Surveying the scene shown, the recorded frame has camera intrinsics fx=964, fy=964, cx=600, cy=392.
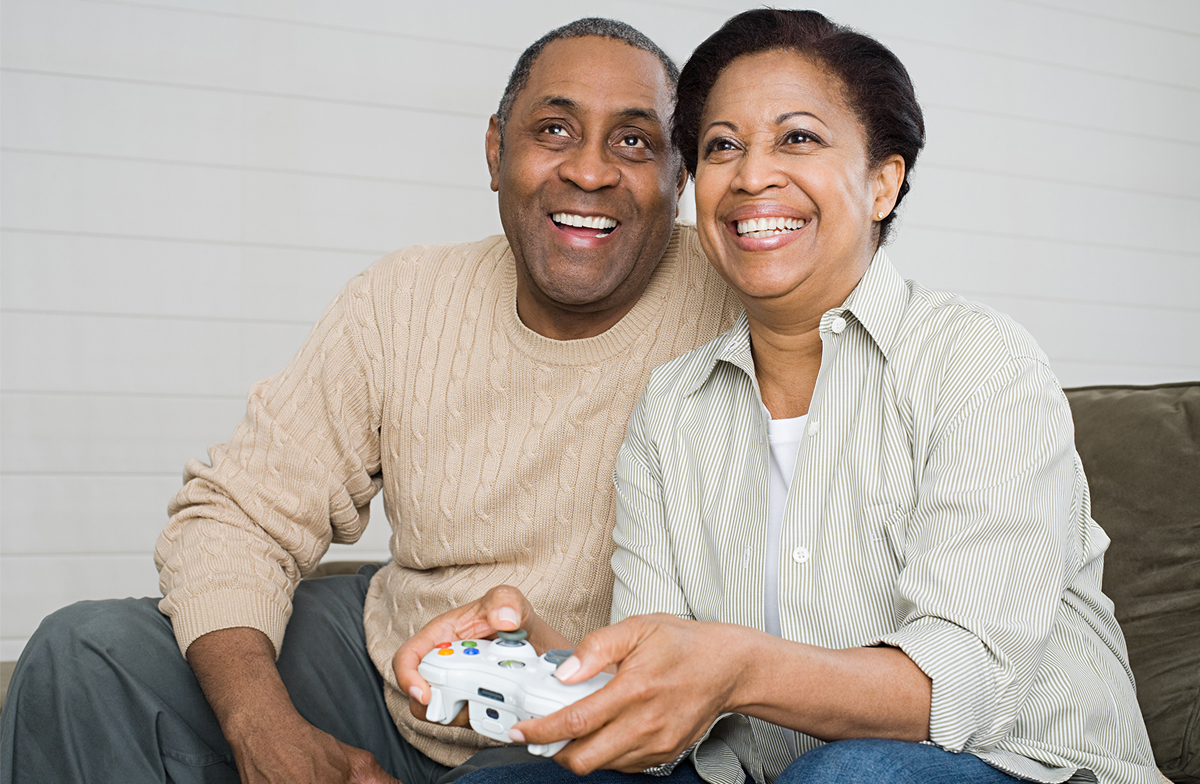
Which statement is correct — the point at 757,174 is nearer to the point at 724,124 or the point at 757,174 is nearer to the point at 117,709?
the point at 724,124

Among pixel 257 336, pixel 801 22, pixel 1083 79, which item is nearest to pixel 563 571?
pixel 801 22

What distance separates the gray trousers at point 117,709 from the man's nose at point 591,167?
34.6 inches

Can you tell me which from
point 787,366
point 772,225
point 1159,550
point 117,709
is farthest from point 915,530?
point 117,709

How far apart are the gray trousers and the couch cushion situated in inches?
37.8

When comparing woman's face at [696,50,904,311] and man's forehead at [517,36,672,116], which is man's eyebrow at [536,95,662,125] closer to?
man's forehead at [517,36,672,116]

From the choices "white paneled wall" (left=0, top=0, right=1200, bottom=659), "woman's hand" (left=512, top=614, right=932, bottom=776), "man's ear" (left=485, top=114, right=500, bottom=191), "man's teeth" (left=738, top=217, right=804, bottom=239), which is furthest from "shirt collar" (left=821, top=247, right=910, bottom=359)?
"white paneled wall" (left=0, top=0, right=1200, bottom=659)

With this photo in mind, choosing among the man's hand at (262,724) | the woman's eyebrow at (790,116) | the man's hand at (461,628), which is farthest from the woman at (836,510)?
the man's hand at (262,724)

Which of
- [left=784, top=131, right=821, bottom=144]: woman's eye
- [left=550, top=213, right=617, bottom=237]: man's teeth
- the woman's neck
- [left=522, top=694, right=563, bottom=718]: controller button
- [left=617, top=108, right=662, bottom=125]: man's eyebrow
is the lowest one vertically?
[left=522, top=694, right=563, bottom=718]: controller button

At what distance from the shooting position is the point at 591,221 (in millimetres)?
1590

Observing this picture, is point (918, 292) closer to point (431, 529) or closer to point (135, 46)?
point (431, 529)

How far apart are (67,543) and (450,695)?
2.49 metres

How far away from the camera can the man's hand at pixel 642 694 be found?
802mm

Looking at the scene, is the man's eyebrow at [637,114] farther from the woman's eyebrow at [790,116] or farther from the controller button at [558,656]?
the controller button at [558,656]

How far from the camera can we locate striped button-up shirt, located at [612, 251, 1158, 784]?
958mm
